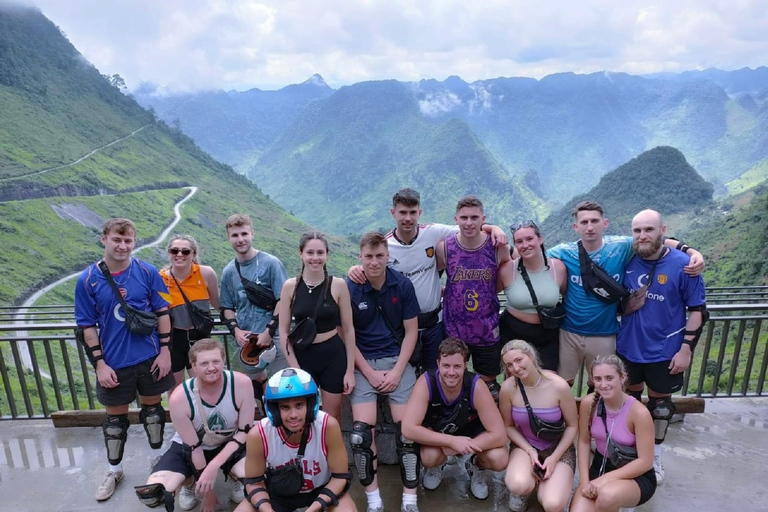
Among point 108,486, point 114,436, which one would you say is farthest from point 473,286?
point 108,486

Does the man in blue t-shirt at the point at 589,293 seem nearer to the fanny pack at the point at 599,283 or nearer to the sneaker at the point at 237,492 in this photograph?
the fanny pack at the point at 599,283

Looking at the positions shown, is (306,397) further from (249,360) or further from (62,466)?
(62,466)

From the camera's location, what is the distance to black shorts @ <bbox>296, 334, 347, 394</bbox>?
12.7ft

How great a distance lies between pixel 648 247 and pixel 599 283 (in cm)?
42

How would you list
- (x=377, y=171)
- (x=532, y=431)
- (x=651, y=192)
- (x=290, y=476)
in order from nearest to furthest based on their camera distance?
(x=290, y=476)
(x=532, y=431)
(x=651, y=192)
(x=377, y=171)

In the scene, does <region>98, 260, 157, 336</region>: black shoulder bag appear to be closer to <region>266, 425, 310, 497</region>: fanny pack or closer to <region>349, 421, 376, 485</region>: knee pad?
<region>266, 425, 310, 497</region>: fanny pack

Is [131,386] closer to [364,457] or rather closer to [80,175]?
[364,457]

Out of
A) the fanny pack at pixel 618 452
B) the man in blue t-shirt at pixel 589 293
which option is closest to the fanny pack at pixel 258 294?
the man in blue t-shirt at pixel 589 293

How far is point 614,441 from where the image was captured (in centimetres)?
351

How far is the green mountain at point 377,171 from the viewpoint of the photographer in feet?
436

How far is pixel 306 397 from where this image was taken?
3139 mm

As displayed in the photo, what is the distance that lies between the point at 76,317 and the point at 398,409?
243 centimetres

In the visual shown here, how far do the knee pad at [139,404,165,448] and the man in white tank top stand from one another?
521mm

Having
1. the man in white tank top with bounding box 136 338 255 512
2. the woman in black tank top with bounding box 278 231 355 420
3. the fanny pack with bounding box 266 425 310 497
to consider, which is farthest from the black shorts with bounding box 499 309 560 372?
the man in white tank top with bounding box 136 338 255 512
